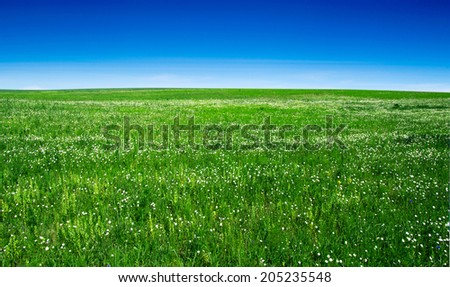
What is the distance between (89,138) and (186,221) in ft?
29.8

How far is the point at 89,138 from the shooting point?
41.1 feet

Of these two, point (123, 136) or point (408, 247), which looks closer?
point (408, 247)

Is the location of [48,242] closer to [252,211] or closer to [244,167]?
[252,211]

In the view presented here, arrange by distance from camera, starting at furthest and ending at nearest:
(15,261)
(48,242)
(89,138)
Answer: (89,138) → (48,242) → (15,261)

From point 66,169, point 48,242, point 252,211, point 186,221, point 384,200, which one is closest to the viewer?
point 48,242

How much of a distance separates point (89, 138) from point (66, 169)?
15.8ft

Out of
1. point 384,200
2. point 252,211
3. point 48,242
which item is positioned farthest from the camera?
point 384,200

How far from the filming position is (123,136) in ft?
43.5

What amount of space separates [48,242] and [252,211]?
130 inches

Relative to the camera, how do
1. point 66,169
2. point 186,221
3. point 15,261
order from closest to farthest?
point 15,261 → point 186,221 → point 66,169

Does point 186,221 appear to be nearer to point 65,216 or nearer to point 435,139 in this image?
point 65,216

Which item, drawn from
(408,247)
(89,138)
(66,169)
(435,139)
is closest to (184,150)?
(66,169)

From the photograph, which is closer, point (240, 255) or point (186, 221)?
point (240, 255)

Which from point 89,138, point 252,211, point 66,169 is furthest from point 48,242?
point 89,138
